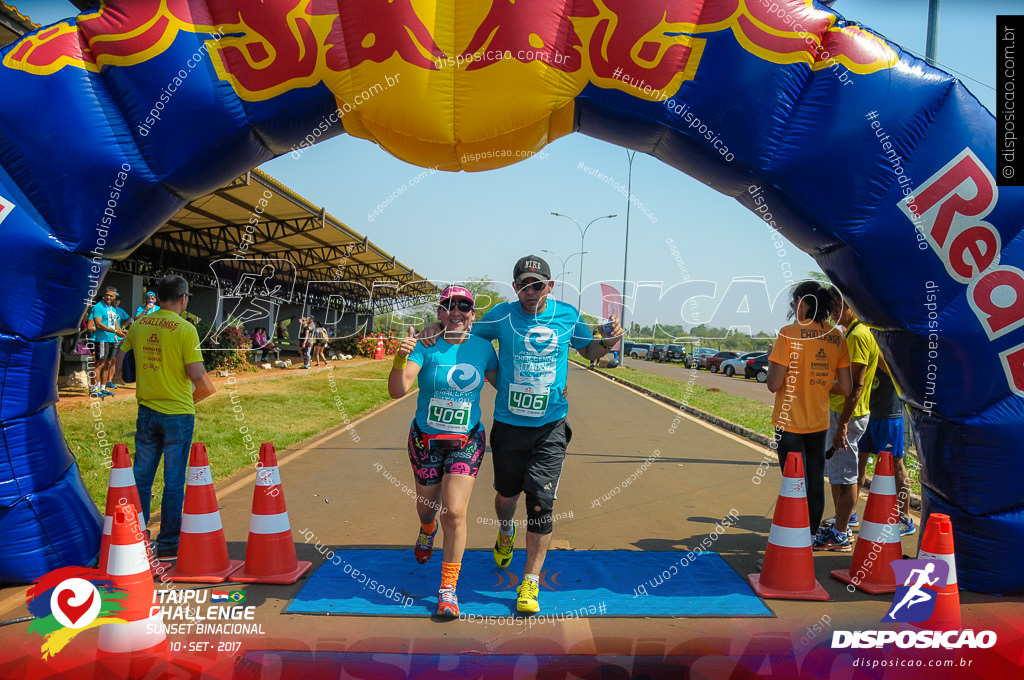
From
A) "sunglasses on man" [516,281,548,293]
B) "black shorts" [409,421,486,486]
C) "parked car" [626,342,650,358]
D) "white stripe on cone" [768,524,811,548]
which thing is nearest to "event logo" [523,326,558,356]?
"sunglasses on man" [516,281,548,293]

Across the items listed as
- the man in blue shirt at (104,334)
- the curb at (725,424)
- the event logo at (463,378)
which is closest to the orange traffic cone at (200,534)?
the event logo at (463,378)

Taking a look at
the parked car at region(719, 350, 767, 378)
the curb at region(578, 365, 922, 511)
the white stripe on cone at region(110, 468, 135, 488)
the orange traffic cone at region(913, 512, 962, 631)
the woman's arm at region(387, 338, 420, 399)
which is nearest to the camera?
the orange traffic cone at region(913, 512, 962, 631)

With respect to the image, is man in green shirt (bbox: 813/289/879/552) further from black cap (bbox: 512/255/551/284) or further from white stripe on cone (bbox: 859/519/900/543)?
black cap (bbox: 512/255/551/284)

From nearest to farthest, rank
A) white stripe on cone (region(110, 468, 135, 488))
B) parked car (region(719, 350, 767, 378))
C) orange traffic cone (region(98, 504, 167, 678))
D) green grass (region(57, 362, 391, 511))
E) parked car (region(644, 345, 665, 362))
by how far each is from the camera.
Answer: orange traffic cone (region(98, 504, 167, 678)) < white stripe on cone (region(110, 468, 135, 488)) < green grass (region(57, 362, 391, 511)) < parked car (region(719, 350, 767, 378)) < parked car (region(644, 345, 665, 362))

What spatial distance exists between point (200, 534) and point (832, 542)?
14.5 feet

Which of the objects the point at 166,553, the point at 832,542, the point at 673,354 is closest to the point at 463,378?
the point at 166,553

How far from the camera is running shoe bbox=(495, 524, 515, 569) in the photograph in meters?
3.96

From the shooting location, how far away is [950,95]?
3.82 m

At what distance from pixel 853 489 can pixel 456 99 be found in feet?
13.1

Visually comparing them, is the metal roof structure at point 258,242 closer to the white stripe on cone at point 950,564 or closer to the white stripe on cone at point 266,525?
the white stripe on cone at point 266,525

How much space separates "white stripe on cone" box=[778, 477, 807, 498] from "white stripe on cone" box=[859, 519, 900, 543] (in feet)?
1.78

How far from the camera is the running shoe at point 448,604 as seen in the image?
3.38 metres

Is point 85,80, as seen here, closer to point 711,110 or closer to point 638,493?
point 711,110

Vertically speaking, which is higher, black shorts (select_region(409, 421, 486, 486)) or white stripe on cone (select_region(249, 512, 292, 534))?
black shorts (select_region(409, 421, 486, 486))
